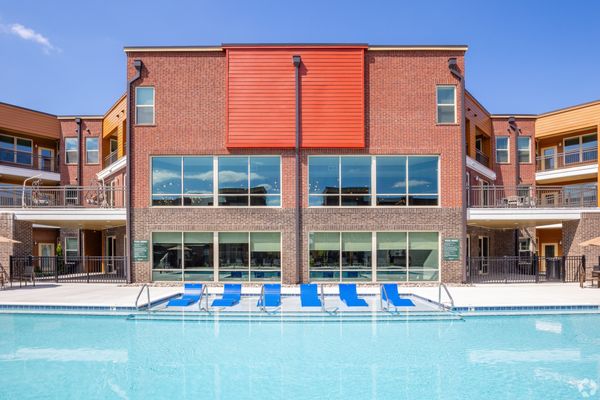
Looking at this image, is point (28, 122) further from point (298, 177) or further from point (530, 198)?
point (530, 198)

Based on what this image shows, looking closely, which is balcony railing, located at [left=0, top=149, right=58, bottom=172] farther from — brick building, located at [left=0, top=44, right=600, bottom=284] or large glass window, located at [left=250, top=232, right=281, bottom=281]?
large glass window, located at [left=250, top=232, right=281, bottom=281]

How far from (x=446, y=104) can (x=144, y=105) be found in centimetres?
1291

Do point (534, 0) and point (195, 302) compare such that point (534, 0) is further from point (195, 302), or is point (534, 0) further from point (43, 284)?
point (43, 284)

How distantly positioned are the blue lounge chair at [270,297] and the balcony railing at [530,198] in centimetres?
1096

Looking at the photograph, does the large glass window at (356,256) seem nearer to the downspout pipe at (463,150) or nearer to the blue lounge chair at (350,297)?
the downspout pipe at (463,150)

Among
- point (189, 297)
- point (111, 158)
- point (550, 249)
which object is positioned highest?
point (111, 158)

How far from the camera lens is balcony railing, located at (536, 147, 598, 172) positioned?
86.9ft

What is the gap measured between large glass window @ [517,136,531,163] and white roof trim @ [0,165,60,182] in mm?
30095

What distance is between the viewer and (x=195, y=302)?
44.4 ft

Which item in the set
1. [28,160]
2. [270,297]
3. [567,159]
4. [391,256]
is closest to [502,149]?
[567,159]

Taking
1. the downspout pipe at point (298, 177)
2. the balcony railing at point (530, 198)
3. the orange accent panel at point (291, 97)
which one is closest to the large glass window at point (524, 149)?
the balcony railing at point (530, 198)

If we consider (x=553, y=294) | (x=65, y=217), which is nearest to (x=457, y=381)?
(x=553, y=294)

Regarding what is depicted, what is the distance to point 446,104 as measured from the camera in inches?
714


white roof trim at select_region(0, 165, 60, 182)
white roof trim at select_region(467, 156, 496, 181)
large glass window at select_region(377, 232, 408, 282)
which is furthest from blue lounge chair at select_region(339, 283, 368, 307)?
white roof trim at select_region(0, 165, 60, 182)
